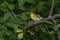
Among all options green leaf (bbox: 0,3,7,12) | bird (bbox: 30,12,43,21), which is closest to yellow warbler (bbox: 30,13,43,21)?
bird (bbox: 30,12,43,21)

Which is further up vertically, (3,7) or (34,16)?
(3,7)

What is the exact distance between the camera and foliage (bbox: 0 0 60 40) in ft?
6.15

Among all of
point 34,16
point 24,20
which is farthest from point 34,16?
point 24,20

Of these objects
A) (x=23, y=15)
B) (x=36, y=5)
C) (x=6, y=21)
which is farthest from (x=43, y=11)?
(x=6, y=21)

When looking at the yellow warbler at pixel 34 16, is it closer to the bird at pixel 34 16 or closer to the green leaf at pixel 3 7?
the bird at pixel 34 16

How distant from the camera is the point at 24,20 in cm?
196

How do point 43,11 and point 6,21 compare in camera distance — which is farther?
point 43,11

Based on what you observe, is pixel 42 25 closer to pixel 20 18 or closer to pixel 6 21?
pixel 20 18

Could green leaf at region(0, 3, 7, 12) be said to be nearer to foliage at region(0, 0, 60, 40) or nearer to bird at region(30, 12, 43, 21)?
foliage at region(0, 0, 60, 40)

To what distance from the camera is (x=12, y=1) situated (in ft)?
6.64

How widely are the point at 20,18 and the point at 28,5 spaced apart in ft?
0.56

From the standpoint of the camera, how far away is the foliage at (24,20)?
1875 mm

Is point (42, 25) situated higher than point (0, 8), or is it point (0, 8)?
point (0, 8)

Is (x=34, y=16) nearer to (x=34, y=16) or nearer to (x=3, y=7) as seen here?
(x=34, y=16)
